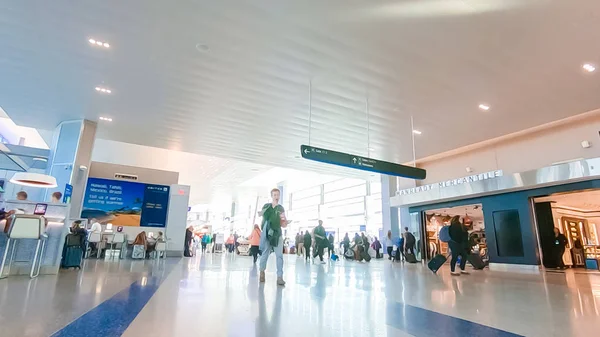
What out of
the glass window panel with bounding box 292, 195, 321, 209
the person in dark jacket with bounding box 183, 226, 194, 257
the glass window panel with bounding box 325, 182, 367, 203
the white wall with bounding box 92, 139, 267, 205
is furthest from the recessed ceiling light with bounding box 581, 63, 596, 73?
the glass window panel with bounding box 292, 195, 321, 209

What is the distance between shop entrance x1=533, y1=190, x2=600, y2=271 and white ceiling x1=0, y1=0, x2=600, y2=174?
153 inches

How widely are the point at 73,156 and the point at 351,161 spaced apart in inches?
360

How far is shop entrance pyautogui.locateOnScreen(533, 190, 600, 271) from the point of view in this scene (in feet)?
36.2

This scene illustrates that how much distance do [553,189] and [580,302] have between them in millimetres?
8419

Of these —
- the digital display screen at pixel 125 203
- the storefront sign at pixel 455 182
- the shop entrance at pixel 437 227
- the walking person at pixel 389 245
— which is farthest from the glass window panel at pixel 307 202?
the digital display screen at pixel 125 203

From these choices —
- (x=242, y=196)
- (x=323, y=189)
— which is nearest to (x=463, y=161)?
A: (x=323, y=189)

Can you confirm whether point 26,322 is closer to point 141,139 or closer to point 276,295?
point 276,295

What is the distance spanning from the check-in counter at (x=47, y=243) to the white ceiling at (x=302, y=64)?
328 cm

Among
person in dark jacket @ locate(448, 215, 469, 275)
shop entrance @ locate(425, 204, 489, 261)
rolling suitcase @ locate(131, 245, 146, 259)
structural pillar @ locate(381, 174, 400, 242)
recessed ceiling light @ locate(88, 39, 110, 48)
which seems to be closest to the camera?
recessed ceiling light @ locate(88, 39, 110, 48)

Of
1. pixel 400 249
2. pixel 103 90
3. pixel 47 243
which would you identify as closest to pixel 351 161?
pixel 47 243

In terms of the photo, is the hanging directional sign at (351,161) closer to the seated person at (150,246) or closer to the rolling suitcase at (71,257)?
the rolling suitcase at (71,257)

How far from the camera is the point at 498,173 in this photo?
11.6m

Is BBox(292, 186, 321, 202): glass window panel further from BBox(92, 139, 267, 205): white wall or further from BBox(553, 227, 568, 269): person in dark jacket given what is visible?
BBox(553, 227, 568, 269): person in dark jacket

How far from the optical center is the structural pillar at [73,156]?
10180mm
